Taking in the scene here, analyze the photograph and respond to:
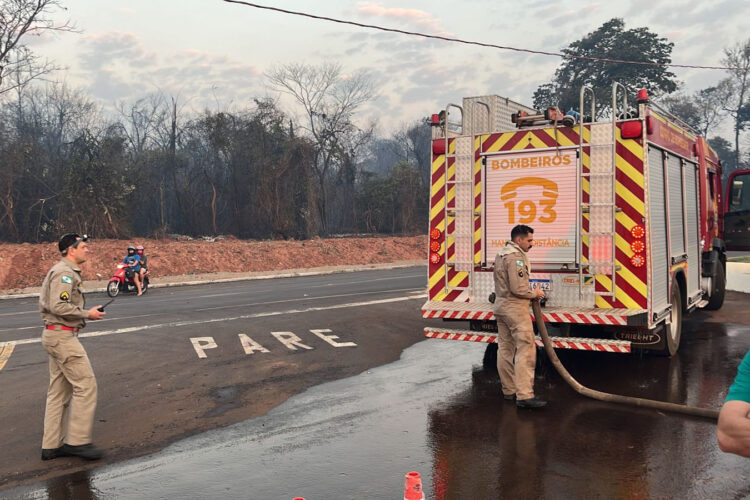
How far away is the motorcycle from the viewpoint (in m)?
19.1

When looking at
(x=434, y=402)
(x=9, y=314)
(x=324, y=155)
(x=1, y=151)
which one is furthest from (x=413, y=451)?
(x=324, y=155)

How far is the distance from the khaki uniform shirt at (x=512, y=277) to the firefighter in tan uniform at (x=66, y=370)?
404 cm

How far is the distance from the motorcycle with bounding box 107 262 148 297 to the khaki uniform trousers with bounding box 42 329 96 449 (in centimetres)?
1368

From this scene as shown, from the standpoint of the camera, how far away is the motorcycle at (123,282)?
19.1 metres

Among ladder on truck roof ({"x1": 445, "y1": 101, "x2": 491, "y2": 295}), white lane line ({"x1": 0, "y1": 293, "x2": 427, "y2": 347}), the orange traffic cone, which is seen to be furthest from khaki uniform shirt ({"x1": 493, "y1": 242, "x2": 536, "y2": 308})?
white lane line ({"x1": 0, "y1": 293, "x2": 427, "y2": 347})

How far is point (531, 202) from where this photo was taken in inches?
318

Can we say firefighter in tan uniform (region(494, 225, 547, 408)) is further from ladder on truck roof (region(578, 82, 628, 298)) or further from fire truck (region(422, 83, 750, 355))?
ladder on truck roof (region(578, 82, 628, 298))

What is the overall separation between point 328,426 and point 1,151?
93.2ft

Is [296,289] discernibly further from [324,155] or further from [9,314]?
[324,155]

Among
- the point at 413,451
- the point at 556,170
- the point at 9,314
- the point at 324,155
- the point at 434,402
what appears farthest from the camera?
the point at 324,155

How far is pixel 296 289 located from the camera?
20094mm

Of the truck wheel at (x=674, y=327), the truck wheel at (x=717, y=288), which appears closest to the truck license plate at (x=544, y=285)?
the truck wheel at (x=674, y=327)

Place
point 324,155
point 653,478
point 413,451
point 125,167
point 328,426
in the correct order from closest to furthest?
point 653,478, point 413,451, point 328,426, point 125,167, point 324,155

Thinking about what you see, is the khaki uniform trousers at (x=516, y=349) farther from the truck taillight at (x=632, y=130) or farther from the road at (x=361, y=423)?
the truck taillight at (x=632, y=130)
